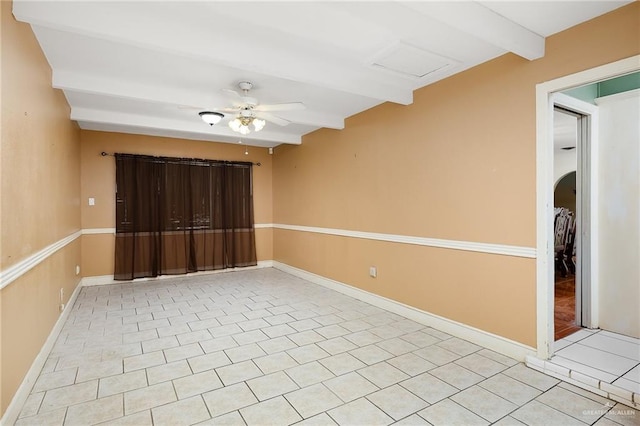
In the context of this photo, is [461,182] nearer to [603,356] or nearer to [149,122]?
[603,356]

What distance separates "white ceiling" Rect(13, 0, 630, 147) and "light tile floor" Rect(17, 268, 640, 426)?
244 centimetres

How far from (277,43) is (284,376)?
263 cm

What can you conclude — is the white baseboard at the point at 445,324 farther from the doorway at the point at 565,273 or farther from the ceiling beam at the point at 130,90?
the ceiling beam at the point at 130,90

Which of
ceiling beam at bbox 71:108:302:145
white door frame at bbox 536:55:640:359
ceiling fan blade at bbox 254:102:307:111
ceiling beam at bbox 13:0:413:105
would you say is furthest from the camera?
ceiling beam at bbox 71:108:302:145

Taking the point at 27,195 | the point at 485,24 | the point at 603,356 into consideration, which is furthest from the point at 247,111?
the point at 603,356

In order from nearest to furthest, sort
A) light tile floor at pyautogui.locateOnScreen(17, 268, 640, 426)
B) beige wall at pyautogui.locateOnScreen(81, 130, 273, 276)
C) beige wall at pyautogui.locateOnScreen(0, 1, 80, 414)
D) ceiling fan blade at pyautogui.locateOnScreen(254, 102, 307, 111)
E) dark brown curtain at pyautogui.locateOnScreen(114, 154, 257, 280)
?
beige wall at pyautogui.locateOnScreen(0, 1, 80, 414) → light tile floor at pyautogui.locateOnScreen(17, 268, 640, 426) → ceiling fan blade at pyautogui.locateOnScreen(254, 102, 307, 111) → beige wall at pyautogui.locateOnScreen(81, 130, 273, 276) → dark brown curtain at pyautogui.locateOnScreen(114, 154, 257, 280)

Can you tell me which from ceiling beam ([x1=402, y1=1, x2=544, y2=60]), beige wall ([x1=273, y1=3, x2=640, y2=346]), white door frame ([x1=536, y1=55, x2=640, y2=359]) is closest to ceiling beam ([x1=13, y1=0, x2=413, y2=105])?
beige wall ([x1=273, y1=3, x2=640, y2=346])

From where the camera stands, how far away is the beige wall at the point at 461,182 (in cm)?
265

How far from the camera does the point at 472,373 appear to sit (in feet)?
8.30

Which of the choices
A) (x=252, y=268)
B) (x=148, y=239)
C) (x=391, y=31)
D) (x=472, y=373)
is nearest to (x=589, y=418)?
(x=472, y=373)

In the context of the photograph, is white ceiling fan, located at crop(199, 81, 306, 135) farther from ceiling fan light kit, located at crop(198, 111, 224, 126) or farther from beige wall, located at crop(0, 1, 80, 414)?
beige wall, located at crop(0, 1, 80, 414)

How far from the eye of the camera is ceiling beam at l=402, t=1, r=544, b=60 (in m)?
2.04

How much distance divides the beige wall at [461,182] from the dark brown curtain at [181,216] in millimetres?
2398

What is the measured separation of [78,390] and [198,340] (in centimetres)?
101
